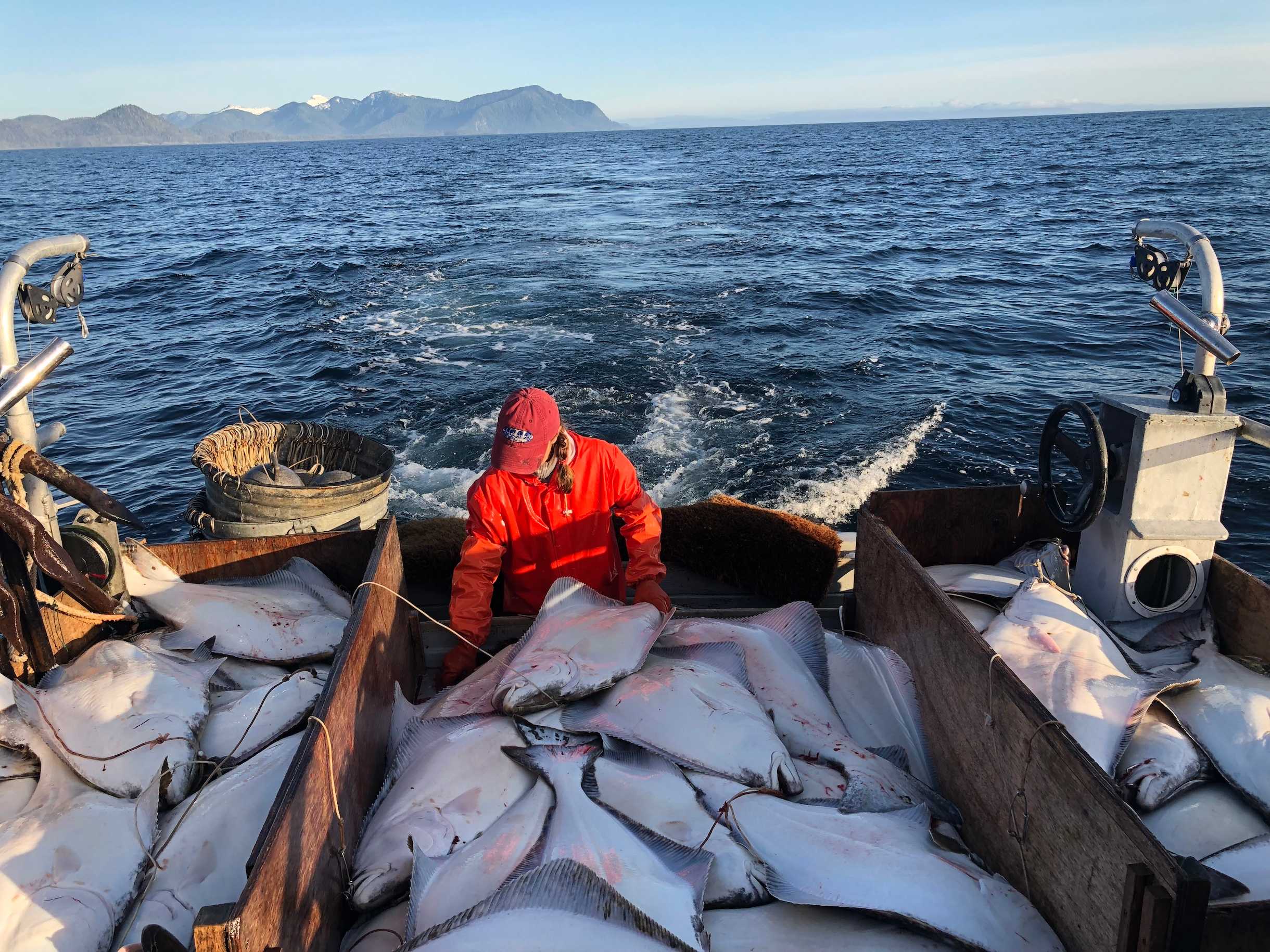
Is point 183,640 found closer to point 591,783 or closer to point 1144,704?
point 591,783

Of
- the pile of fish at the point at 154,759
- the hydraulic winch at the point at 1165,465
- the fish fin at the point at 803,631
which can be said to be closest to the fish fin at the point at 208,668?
the pile of fish at the point at 154,759

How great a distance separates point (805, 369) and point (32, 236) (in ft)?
91.7

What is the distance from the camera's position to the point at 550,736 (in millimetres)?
3068

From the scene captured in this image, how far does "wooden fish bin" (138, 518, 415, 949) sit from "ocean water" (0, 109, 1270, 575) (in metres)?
4.79

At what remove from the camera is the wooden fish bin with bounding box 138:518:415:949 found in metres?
2.01

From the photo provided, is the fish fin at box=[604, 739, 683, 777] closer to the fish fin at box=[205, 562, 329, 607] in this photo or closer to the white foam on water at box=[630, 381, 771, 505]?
the fish fin at box=[205, 562, 329, 607]

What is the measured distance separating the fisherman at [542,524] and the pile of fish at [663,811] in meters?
0.56


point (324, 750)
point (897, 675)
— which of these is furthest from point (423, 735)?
point (897, 675)

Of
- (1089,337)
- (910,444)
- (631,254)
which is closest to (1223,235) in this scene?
(1089,337)

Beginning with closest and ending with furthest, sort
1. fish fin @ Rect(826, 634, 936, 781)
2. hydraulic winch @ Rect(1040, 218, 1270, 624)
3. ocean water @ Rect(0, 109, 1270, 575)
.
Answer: fish fin @ Rect(826, 634, 936, 781) < hydraulic winch @ Rect(1040, 218, 1270, 624) < ocean water @ Rect(0, 109, 1270, 575)

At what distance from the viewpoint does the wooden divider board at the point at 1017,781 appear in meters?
2.06

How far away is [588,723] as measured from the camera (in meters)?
3.07

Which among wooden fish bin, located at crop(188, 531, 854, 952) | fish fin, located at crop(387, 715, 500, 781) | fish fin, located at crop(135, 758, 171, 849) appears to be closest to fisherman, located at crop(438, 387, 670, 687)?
wooden fish bin, located at crop(188, 531, 854, 952)

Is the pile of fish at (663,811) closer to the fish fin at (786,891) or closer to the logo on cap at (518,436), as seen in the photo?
the fish fin at (786,891)
